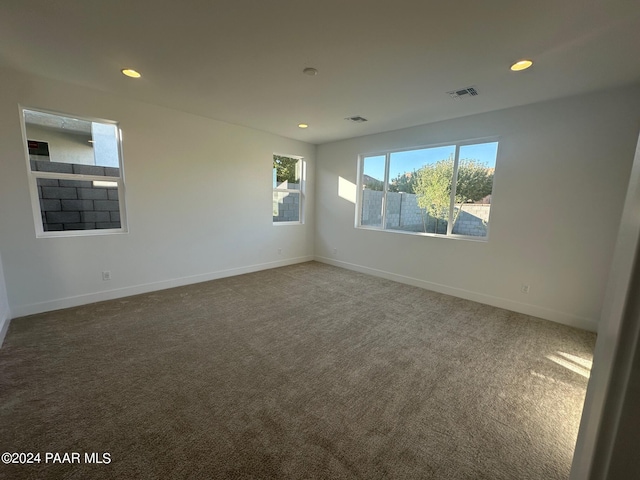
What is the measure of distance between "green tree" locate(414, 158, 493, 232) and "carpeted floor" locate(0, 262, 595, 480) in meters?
1.65

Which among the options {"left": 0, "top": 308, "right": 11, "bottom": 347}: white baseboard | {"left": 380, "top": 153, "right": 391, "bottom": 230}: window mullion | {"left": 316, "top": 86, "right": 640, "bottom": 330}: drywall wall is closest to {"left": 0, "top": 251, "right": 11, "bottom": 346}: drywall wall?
{"left": 0, "top": 308, "right": 11, "bottom": 347}: white baseboard

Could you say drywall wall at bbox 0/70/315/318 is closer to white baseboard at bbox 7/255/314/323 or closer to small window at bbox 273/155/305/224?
white baseboard at bbox 7/255/314/323

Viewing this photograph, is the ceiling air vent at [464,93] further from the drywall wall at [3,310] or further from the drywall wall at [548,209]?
the drywall wall at [3,310]

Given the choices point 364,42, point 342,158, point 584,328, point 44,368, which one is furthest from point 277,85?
point 584,328

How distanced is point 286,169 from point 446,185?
120 inches

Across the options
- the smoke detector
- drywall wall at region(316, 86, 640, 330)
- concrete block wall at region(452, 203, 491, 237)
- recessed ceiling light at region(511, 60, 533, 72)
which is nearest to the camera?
recessed ceiling light at region(511, 60, 533, 72)

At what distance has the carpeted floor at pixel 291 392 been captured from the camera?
1503mm

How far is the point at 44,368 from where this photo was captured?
2180 mm

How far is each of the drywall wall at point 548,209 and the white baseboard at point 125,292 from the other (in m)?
3.16

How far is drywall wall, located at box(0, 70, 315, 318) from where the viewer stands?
293 centimetres

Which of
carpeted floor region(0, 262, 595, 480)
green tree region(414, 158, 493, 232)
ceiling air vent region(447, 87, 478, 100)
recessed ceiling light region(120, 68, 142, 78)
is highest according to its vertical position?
ceiling air vent region(447, 87, 478, 100)

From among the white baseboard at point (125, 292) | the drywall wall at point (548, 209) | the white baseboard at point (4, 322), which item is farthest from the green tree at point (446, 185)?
the white baseboard at point (4, 322)

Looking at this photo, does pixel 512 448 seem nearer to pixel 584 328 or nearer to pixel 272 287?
pixel 584 328

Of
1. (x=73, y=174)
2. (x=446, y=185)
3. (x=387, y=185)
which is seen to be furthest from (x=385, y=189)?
(x=73, y=174)
